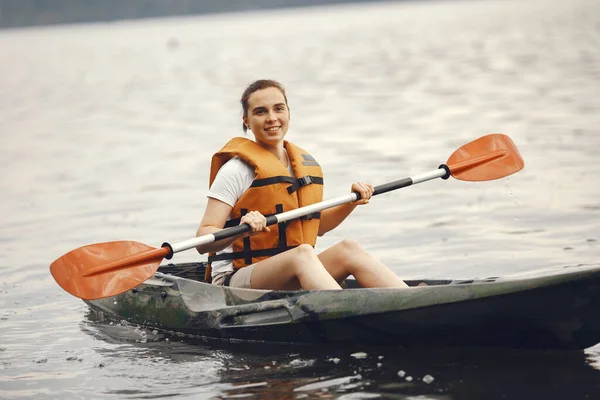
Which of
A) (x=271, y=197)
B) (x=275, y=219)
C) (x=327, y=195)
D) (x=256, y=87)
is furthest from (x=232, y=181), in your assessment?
(x=327, y=195)

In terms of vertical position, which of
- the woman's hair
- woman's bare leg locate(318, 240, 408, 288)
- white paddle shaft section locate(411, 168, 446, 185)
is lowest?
woman's bare leg locate(318, 240, 408, 288)

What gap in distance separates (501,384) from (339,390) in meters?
0.67

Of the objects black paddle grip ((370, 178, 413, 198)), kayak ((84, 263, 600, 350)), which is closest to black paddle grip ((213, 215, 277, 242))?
kayak ((84, 263, 600, 350))

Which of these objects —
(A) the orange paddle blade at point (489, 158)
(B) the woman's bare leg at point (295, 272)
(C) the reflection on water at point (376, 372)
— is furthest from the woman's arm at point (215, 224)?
(A) the orange paddle blade at point (489, 158)

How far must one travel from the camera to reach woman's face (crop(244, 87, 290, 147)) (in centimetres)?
518

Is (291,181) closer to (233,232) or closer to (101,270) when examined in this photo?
(233,232)

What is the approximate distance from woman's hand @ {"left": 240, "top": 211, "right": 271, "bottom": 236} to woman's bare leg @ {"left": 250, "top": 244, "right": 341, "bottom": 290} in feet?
0.62

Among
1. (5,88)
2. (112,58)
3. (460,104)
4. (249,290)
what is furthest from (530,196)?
(112,58)

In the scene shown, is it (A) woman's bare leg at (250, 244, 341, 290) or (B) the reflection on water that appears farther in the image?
(A) woman's bare leg at (250, 244, 341, 290)

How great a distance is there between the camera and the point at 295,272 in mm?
5031

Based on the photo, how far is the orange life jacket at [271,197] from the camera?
5.17 metres

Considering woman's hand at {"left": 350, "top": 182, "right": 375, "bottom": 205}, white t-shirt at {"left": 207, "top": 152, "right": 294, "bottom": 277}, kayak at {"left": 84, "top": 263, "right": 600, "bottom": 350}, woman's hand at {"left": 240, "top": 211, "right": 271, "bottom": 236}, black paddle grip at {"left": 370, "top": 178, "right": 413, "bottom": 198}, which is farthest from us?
black paddle grip at {"left": 370, "top": 178, "right": 413, "bottom": 198}

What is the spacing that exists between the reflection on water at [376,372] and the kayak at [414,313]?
0.06m

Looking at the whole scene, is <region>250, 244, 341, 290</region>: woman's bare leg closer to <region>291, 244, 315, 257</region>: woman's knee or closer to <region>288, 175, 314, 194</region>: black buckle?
<region>291, 244, 315, 257</region>: woman's knee
